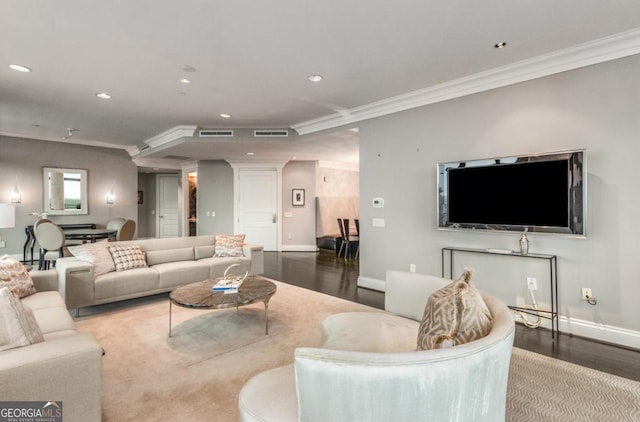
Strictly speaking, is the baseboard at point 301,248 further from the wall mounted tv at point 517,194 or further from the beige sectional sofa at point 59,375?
the beige sectional sofa at point 59,375

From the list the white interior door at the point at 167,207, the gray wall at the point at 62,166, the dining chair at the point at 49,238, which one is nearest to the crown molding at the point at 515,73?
the dining chair at the point at 49,238

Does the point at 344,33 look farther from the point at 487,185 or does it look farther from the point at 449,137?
the point at 487,185

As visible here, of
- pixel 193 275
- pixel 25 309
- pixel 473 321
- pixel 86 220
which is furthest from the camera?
pixel 86 220

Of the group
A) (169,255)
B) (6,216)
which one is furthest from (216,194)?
(6,216)

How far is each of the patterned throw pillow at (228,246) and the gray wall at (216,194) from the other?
12.1 ft

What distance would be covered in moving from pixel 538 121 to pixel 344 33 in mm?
2256

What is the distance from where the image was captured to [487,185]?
362 centimetres

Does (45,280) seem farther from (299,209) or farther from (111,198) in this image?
(299,209)

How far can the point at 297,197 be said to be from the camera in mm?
8930

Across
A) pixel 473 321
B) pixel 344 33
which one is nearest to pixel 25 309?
pixel 473 321

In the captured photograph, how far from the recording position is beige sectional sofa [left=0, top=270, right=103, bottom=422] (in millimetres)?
1438

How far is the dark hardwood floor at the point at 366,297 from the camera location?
2.60 meters

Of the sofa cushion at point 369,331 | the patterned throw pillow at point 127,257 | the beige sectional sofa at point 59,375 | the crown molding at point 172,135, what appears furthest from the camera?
the crown molding at point 172,135

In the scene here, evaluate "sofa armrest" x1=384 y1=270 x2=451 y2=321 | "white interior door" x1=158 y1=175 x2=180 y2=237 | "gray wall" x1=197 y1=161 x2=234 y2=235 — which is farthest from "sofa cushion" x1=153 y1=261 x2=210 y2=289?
"white interior door" x1=158 y1=175 x2=180 y2=237
